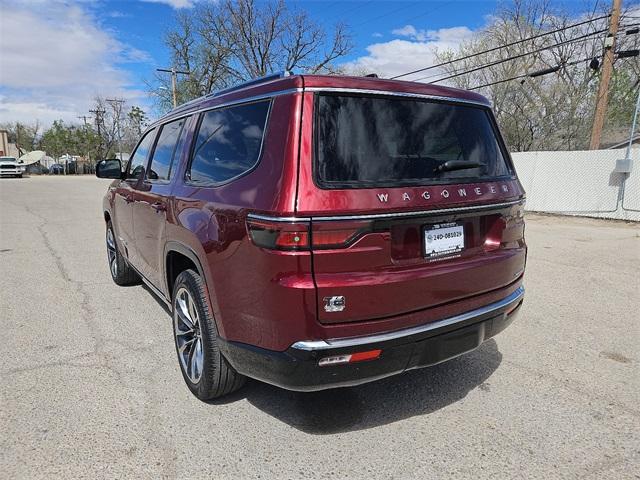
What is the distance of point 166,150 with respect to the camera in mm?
3572

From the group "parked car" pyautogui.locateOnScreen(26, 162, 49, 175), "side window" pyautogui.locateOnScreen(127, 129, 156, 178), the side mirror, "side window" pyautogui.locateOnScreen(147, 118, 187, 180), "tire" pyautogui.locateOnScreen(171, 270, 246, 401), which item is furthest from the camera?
"parked car" pyautogui.locateOnScreen(26, 162, 49, 175)

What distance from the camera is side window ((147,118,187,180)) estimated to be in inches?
132

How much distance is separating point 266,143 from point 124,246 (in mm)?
3228

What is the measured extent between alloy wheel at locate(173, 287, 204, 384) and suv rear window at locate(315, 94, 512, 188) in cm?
134

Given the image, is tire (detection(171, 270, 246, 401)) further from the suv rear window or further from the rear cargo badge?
the suv rear window

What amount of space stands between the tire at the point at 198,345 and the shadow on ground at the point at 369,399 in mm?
193

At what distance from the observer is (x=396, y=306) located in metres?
2.16

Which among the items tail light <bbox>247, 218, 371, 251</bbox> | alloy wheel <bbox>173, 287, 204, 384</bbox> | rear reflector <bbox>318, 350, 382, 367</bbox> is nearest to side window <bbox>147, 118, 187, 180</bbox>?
alloy wheel <bbox>173, 287, 204, 384</bbox>

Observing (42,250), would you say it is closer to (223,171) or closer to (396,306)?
(223,171)

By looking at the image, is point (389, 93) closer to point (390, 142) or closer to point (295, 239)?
point (390, 142)

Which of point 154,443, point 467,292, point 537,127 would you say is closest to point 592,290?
point 467,292

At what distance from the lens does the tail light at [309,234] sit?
1.97 m

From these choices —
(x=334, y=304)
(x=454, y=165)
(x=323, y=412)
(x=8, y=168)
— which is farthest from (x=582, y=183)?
(x=8, y=168)

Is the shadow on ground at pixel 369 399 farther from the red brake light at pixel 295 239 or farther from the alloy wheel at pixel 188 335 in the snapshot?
the red brake light at pixel 295 239
